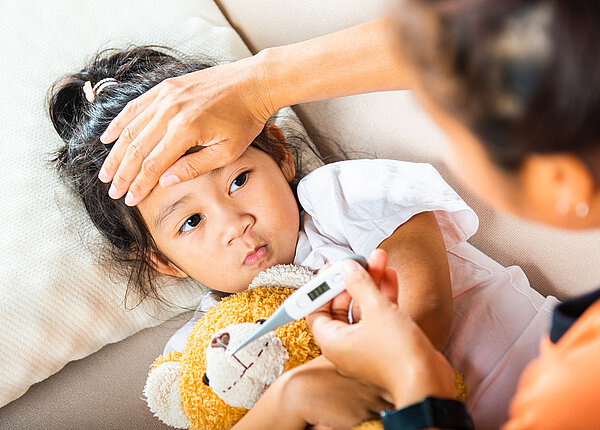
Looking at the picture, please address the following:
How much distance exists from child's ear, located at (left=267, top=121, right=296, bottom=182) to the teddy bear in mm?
260

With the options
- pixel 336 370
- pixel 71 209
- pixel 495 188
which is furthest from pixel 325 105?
pixel 495 188

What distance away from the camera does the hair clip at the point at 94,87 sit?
3.84 ft

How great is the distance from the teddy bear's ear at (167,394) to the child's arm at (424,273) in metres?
0.41

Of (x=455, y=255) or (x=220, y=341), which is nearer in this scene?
(x=220, y=341)

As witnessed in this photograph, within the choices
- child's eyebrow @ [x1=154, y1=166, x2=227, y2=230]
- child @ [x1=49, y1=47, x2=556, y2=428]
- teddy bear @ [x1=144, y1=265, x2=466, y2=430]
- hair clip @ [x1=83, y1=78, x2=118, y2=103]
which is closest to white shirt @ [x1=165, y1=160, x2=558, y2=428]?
child @ [x1=49, y1=47, x2=556, y2=428]

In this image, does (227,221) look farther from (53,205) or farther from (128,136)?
(53,205)

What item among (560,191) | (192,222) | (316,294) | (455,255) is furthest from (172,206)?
(560,191)

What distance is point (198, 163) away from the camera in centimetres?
101

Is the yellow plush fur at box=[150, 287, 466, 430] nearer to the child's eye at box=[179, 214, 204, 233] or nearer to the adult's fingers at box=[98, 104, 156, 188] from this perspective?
the child's eye at box=[179, 214, 204, 233]

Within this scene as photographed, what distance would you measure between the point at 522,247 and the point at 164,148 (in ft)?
2.25

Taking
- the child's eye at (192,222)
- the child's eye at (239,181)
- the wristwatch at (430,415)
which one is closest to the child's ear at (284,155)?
the child's eye at (239,181)

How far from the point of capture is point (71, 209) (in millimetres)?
1192

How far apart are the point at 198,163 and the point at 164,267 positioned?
11.8 inches

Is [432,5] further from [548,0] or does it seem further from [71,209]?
[71,209]
